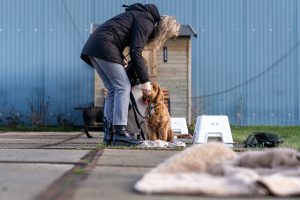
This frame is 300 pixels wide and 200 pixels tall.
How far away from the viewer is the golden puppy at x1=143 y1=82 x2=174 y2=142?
5805 millimetres

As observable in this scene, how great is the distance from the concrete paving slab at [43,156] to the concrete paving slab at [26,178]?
0.30m

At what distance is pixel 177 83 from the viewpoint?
452 inches

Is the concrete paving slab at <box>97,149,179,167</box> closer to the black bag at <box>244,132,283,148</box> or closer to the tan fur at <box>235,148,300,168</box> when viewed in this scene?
the tan fur at <box>235,148,300,168</box>

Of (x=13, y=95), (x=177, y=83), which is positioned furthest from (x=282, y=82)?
(x=13, y=95)

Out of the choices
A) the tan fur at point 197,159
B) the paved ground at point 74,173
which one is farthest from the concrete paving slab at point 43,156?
the tan fur at point 197,159

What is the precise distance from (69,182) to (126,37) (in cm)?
280

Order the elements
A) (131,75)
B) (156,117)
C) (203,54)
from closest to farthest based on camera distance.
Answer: (131,75), (156,117), (203,54)

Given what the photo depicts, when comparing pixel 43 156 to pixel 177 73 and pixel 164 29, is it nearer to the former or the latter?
pixel 164 29

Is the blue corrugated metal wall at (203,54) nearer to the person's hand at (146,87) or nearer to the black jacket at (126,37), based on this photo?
the person's hand at (146,87)

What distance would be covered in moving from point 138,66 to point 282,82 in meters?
8.11

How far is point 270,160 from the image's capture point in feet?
Answer: 9.35

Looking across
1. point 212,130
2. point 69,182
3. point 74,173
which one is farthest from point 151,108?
point 69,182

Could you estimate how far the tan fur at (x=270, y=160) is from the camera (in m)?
2.82

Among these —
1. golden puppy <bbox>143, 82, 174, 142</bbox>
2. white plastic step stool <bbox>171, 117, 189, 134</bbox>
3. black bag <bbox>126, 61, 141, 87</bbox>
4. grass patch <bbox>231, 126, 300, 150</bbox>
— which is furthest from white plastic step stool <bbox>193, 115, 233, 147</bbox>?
white plastic step stool <bbox>171, 117, 189, 134</bbox>
